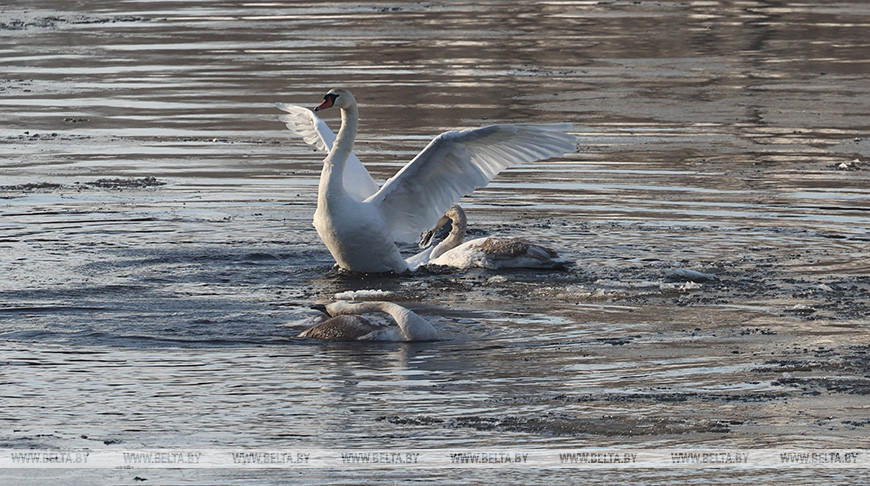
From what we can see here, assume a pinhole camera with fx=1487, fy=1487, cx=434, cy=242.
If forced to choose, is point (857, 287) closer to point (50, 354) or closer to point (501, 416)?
point (501, 416)

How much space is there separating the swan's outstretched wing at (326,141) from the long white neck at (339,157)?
0.50 metres

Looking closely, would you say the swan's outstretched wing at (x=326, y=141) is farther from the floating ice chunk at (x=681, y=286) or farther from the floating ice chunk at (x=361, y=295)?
the floating ice chunk at (x=681, y=286)

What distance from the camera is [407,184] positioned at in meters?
11.4

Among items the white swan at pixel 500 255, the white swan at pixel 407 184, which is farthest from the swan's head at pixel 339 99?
the white swan at pixel 500 255

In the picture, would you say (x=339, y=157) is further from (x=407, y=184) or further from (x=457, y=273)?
(x=457, y=273)

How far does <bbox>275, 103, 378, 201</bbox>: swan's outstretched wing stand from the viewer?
40.2 ft

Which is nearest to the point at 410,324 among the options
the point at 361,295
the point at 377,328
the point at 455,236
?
the point at 377,328

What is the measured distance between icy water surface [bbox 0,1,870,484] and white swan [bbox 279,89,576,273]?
1.04 feet

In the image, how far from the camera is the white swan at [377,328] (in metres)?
8.80

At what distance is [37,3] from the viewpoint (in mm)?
32875

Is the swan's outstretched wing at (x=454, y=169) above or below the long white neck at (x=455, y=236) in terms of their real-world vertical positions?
above

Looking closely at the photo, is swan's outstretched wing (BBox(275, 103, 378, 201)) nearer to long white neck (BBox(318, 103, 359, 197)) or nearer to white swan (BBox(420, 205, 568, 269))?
long white neck (BBox(318, 103, 359, 197))

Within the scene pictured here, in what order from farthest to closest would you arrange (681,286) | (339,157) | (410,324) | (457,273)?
1. (339,157)
2. (457,273)
3. (681,286)
4. (410,324)

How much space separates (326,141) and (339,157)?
155 cm
